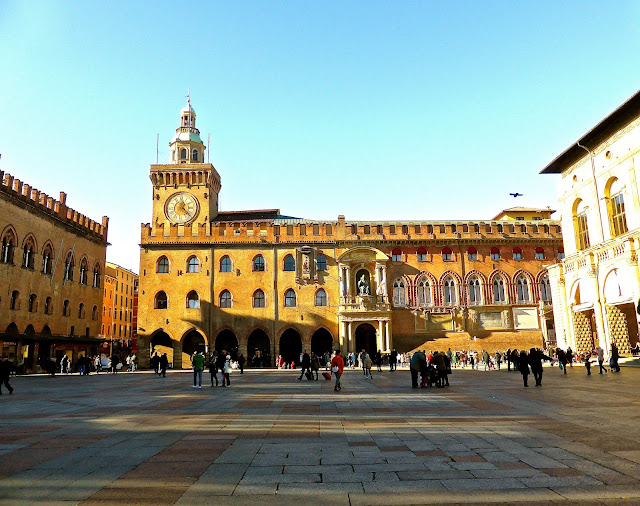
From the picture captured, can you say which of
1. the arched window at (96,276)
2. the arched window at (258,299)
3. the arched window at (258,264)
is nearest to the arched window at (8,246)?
the arched window at (96,276)

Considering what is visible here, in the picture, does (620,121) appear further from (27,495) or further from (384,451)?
(27,495)

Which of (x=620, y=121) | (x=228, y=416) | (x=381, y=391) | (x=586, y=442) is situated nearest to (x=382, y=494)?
(x=586, y=442)

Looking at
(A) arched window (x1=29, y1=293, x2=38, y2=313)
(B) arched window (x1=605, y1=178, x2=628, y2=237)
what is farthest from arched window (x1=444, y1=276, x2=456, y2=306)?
(A) arched window (x1=29, y1=293, x2=38, y2=313)

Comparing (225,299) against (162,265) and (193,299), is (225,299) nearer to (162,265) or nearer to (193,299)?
(193,299)

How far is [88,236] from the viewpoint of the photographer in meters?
41.8

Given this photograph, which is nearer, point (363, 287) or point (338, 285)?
point (363, 287)

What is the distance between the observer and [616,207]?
27.2 m

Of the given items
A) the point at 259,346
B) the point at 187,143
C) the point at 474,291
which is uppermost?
the point at 187,143

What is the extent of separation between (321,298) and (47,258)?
21.3m

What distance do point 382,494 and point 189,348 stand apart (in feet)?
131

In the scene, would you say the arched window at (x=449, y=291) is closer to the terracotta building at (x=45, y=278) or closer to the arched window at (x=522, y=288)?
the arched window at (x=522, y=288)

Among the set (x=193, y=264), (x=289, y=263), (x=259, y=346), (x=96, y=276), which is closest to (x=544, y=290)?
(x=289, y=263)

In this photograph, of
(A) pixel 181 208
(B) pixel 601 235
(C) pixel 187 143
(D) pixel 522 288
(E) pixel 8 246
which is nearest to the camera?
(B) pixel 601 235

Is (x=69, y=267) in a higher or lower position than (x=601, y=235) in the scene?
higher
